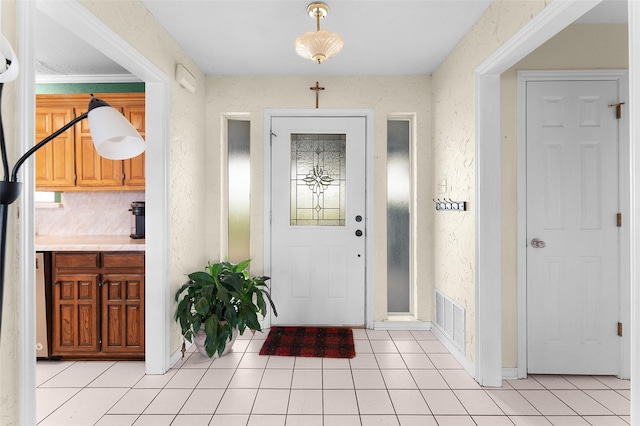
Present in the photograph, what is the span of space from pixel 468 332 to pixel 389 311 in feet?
3.75

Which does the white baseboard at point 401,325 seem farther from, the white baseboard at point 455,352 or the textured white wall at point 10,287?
the textured white wall at point 10,287

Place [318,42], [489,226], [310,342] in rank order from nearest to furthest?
[318,42], [489,226], [310,342]

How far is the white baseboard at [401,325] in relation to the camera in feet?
11.8

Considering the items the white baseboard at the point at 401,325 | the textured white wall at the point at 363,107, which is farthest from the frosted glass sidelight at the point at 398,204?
the white baseboard at the point at 401,325

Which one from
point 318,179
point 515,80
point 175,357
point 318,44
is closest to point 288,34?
point 318,44

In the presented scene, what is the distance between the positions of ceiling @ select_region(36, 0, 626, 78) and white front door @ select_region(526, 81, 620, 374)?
0.61 metres

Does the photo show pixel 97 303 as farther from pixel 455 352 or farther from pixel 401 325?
pixel 455 352

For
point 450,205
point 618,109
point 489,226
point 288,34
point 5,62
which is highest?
point 288,34

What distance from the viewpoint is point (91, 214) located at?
348 cm

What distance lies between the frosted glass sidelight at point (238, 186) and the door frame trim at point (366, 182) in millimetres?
255

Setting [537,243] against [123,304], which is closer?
[537,243]

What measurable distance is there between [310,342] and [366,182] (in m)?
1.58

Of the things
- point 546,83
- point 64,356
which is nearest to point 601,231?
point 546,83

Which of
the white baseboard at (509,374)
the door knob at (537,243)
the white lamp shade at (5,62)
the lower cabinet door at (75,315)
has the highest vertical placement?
the white lamp shade at (5,62)
